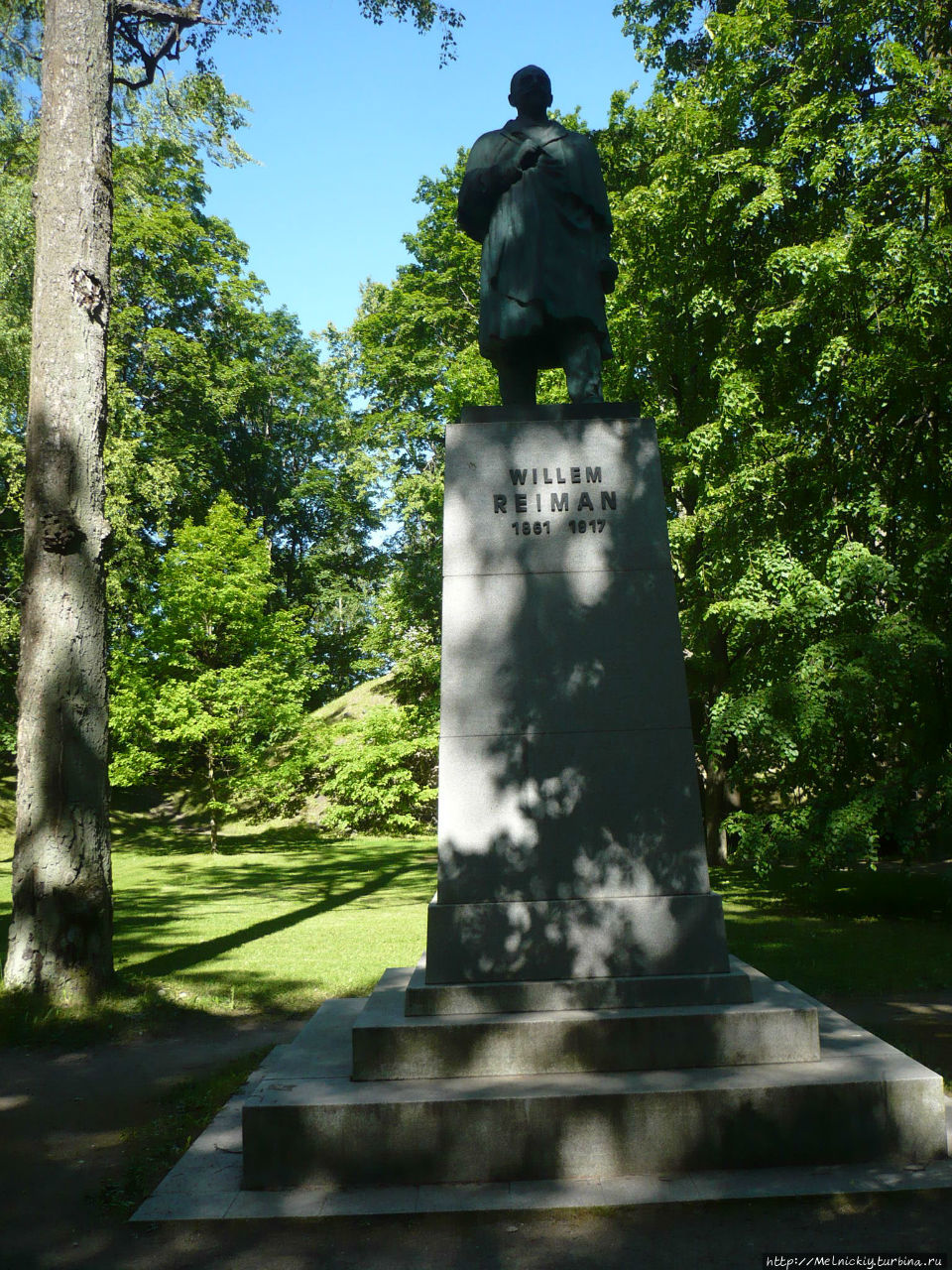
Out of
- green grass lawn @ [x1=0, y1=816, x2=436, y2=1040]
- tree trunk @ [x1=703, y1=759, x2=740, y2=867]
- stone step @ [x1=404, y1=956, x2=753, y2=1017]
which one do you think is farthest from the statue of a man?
tree trunk @ [x1=703, y1=759, x2=740, y2=867]

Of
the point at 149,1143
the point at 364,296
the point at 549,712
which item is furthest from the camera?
the point at 364,296

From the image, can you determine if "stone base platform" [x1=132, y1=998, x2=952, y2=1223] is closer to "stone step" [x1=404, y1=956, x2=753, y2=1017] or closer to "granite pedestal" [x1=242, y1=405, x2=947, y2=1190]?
"granite pedestal" [x1=242, y1=405, x2=947, y2=1190]

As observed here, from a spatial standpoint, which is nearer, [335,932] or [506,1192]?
[506,1192]

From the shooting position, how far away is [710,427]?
13289 millimetres

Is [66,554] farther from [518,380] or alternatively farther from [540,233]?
[540,233]

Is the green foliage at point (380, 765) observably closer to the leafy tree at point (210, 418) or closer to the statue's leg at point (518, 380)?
the leafy tree at point (210, 418)

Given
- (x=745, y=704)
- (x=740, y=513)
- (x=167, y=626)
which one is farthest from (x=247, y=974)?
(x=167, y=626)

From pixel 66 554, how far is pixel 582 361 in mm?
4594

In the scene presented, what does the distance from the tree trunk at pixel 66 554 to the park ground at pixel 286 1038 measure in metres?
0.64

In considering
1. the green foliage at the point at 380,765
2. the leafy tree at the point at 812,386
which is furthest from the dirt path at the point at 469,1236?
the green foliage at the point at 380,765

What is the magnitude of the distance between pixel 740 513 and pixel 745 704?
2.89 metres

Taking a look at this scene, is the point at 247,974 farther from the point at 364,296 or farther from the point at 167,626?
the point at 364,296

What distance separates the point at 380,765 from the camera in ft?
86.6

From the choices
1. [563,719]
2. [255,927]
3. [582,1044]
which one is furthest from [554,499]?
[255,927]
